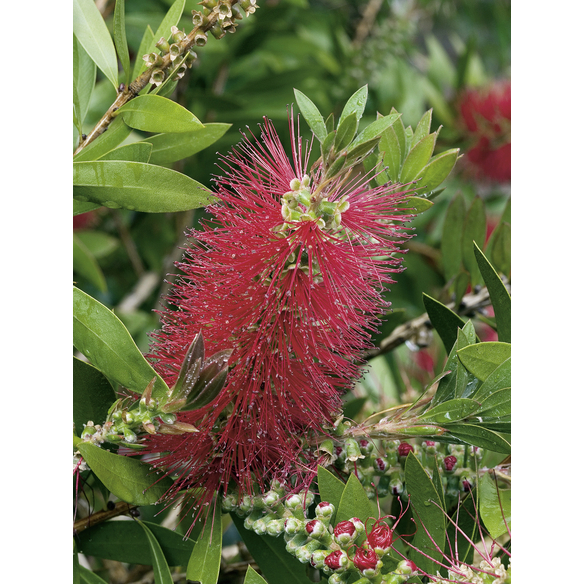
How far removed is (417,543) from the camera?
542mm

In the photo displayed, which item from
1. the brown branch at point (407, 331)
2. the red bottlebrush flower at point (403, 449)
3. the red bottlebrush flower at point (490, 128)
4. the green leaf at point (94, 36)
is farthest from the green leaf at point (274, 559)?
the red bottlebrush flower at point (490, 128)

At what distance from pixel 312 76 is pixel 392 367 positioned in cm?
53

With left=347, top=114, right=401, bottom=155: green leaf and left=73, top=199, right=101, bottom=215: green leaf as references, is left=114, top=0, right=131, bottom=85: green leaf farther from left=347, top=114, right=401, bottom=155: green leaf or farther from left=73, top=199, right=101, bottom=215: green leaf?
left=347, top=114, right=401, bottom=155: green leaf

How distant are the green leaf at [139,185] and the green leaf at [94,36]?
0.09 m

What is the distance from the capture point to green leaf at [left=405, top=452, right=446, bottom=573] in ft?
1.68

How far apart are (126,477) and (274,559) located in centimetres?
16

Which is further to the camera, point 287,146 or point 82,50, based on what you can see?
point 287,146

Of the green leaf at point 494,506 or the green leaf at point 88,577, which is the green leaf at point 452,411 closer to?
the green leaf at point 494,506

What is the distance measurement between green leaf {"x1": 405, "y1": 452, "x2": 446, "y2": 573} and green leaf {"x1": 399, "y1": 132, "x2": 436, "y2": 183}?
0.25 metres

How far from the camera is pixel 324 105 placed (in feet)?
3.56

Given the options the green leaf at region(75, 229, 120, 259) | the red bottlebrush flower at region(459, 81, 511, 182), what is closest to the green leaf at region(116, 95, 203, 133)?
the green leaf at region(75, 229, 120, 259)

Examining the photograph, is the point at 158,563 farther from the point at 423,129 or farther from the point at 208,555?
the point at 423,129
